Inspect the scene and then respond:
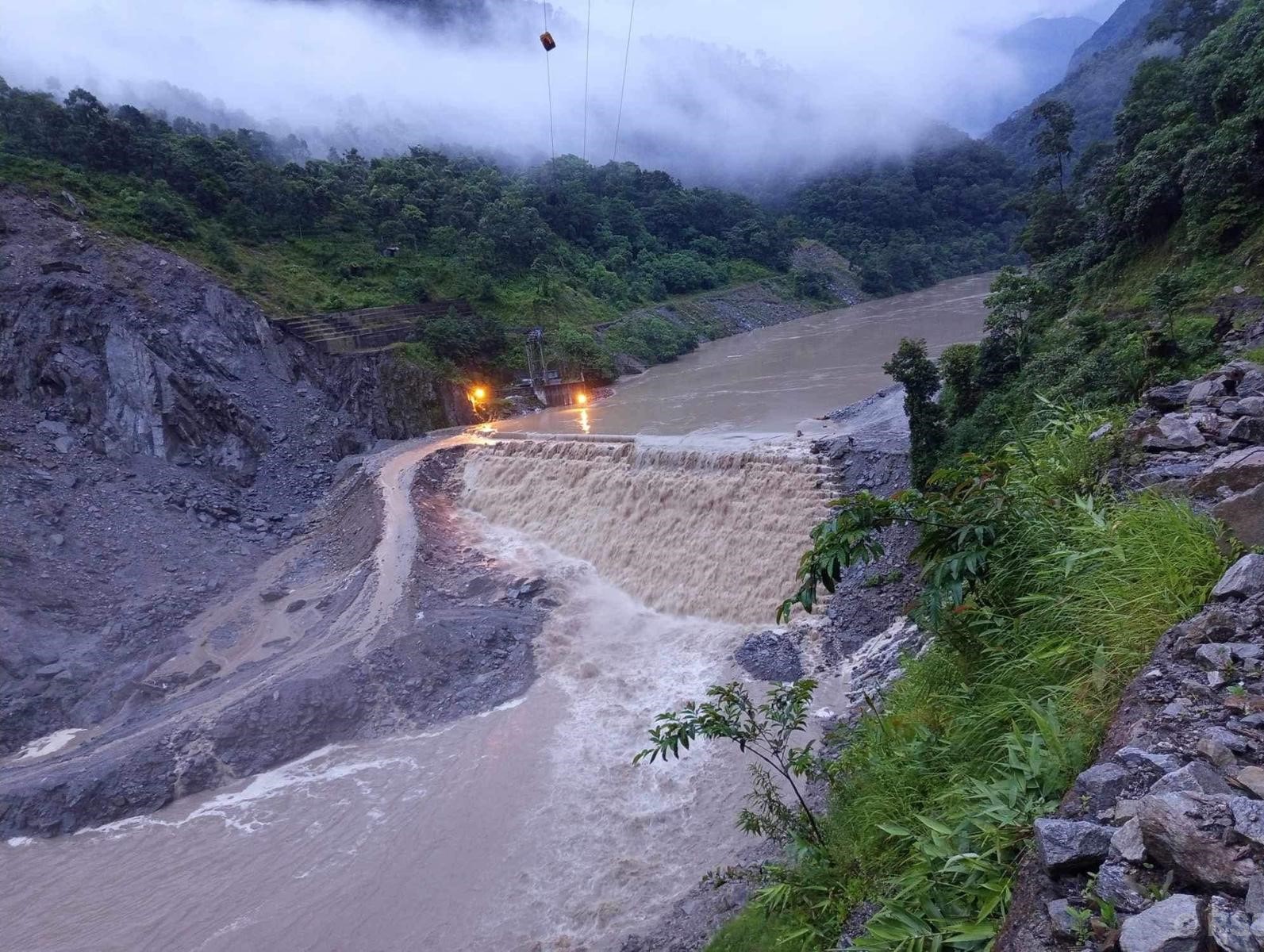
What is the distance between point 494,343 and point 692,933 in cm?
2514

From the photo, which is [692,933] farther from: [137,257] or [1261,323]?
[137,257]

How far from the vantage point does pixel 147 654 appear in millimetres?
12961

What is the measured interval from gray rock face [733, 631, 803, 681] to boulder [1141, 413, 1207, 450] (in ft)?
20.3

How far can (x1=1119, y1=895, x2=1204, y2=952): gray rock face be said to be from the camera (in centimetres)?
198

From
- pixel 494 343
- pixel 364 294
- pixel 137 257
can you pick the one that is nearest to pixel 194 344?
pixel 137 257

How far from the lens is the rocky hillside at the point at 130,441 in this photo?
13086 millimetres

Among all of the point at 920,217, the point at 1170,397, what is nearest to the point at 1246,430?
the point at 1170,397

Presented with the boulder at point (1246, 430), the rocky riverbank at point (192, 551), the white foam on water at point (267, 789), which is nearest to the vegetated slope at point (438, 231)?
the rocky riverbank at point (192, 551)

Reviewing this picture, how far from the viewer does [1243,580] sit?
131 inches

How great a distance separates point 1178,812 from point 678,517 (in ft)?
41.8

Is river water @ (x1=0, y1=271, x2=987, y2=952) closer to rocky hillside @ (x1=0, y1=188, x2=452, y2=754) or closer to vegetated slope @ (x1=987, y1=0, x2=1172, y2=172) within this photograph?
rocky hillside @ (x1=0, y1=188, x2=452, y2=754)

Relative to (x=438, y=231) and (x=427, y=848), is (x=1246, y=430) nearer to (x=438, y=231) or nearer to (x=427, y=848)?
(x=427, y=848)

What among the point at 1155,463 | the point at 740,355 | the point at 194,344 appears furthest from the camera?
the point at 740,355

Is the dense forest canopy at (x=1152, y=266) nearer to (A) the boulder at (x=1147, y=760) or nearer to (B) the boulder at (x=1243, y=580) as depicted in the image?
(B) the boulder at (x=1243, y=580)
